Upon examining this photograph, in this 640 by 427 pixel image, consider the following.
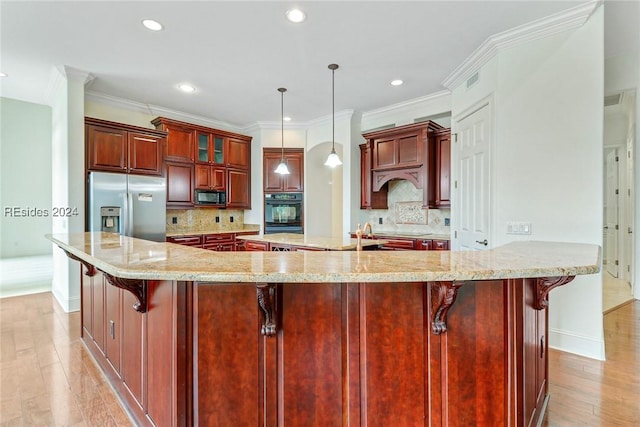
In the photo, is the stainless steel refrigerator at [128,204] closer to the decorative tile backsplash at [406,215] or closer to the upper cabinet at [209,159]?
the upper cabinet at [209,159]

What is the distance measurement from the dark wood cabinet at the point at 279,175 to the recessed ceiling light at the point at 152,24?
324 cm

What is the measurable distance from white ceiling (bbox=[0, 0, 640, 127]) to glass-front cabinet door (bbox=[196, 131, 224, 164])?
91cm

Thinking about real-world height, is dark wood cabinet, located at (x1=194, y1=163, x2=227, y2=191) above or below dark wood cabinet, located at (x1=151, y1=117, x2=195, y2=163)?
below

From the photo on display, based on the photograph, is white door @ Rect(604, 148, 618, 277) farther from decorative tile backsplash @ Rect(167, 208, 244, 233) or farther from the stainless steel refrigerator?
the stainless steel refrigerator

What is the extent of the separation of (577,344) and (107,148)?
5585 millimetres

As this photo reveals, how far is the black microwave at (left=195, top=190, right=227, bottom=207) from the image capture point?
218 inches

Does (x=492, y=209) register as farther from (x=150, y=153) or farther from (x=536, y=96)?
(x=150, y=153)

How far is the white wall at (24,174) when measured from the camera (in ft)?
20.3

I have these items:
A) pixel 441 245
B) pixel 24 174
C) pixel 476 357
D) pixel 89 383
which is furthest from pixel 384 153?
pixel 24 174

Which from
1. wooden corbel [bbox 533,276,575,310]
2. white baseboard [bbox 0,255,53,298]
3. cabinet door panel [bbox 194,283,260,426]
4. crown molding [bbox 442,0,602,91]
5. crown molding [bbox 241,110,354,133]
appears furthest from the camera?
crown molding [bbox 241,110,354,133]

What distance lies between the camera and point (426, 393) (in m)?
1.40

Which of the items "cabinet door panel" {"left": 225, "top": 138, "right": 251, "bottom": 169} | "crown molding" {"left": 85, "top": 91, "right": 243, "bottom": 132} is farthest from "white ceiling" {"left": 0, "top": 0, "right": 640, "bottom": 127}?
"cabinet door panel" {"left": 225, "top": 138, "right": 251, "bottom": 169}

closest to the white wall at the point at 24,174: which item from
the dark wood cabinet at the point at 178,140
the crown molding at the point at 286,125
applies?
the dark wood cabinet at the point at 178,140

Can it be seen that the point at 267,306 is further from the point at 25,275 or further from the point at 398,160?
the point at 25,275
